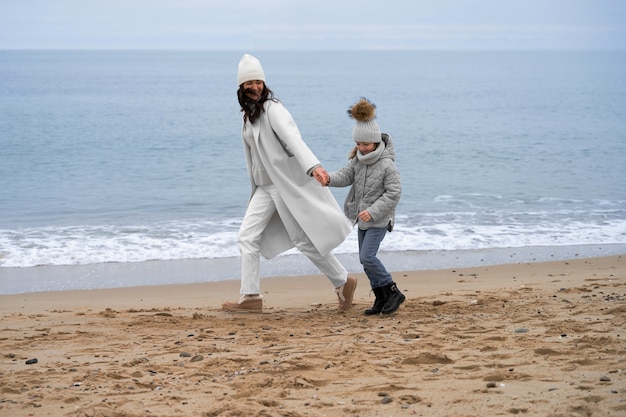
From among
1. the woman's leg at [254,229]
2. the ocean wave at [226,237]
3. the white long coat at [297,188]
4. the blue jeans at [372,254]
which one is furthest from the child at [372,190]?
the ocean wave at [226,237]

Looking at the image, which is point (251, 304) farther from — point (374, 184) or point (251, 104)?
point (251, 104)

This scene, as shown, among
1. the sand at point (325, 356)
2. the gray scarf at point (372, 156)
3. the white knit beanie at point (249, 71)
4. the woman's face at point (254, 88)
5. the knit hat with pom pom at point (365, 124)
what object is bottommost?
the sand at point (325, 356)

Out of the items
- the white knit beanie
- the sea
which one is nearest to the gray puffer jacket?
the white knit beanie

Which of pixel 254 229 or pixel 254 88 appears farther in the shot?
pixel 254 229

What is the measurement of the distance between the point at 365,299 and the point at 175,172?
1378 centimetres

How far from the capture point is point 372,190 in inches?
250

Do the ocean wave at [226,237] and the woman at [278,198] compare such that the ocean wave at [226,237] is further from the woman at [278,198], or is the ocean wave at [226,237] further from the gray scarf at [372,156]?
the gray scarf at [372,156]

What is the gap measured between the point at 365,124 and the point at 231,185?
12.0 meters

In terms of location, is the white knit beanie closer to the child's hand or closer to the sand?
the child's hand

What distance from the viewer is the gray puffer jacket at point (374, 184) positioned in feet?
20.6

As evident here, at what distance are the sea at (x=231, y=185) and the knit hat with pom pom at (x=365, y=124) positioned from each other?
3.32m

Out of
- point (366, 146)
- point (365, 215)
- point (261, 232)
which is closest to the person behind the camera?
point (365, 215)

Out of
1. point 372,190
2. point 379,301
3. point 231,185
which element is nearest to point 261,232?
point 372,190

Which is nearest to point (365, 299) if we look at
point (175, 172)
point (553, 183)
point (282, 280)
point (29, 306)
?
point (282, 280)
